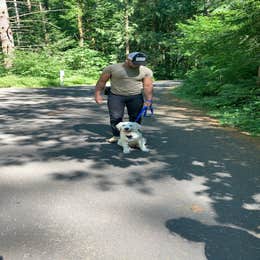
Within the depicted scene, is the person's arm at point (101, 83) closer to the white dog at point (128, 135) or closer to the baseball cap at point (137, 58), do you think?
the baseball cap at point (137, 58)

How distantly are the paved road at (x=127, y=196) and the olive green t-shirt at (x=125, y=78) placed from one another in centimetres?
114

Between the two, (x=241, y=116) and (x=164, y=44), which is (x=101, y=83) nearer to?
(x=241, y=116)

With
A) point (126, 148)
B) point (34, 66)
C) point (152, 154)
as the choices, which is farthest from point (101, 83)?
point (34, 66)

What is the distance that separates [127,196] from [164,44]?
3240 centimetres

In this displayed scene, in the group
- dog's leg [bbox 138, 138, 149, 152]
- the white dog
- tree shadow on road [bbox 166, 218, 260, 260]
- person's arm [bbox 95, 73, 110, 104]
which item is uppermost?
person's arm [bbox 95, 73, 110, 104]

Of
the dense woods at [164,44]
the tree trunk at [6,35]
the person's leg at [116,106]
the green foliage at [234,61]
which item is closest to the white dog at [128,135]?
the person's leg at [116,106]

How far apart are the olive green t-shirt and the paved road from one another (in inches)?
45.0

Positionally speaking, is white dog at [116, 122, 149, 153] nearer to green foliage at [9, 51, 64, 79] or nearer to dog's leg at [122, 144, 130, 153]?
dog's leg at [122, 144, 130, 153]

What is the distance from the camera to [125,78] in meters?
5.95

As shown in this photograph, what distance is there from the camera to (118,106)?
6090 millimetres

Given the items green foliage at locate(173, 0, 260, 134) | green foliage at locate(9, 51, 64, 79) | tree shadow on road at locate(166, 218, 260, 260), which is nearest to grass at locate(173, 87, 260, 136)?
green foliage at locate(173, 0, 260, 134)

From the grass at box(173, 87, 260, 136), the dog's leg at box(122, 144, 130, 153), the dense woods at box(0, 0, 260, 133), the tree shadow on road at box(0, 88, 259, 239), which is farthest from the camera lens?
the dense woods at box(0, 0, 260, 133)

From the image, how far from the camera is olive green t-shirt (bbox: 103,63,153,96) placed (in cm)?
589

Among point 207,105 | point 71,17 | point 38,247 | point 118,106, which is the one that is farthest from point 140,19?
point 38,247
